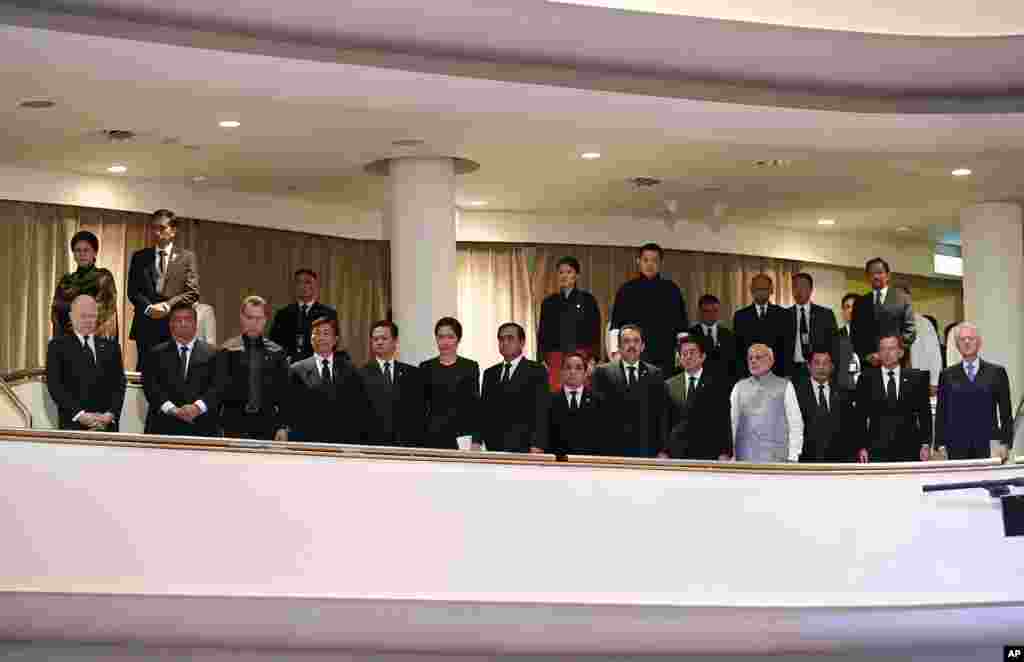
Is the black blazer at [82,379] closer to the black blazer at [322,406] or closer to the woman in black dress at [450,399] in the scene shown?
the black blazer at [322,406]

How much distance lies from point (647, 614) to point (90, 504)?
2868 millimetres

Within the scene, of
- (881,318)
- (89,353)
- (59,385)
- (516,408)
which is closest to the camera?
(59,385)

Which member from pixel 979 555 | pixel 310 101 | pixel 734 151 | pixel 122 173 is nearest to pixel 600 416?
pixel 979 555

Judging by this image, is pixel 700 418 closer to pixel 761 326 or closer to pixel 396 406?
pixel 396 406

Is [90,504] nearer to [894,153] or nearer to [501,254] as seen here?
[894,153]

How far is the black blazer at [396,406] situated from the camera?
1011cm

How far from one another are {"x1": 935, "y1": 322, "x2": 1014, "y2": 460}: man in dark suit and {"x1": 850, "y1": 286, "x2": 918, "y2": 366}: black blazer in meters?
2.16

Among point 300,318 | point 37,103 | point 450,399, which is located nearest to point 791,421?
point 450,399

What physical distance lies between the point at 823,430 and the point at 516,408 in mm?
2067

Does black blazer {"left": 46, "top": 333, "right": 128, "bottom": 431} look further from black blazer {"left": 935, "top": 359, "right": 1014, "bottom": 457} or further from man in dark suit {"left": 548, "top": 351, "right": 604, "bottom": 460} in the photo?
black blazer {"left": 935, "top": 359, "right": 1014, "bottom": 457}

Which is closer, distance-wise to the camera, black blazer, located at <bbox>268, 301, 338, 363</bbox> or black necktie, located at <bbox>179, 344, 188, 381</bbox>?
black necktie, located at <bbox>179, 344, 188, 381</bbox>

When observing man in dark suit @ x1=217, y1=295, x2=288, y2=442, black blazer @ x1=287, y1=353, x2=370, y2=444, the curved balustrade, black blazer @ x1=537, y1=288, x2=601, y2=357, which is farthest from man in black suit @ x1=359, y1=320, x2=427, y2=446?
black blazer @ x1=537, y1=288, x2=601, y2=357

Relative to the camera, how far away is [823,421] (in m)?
10.9

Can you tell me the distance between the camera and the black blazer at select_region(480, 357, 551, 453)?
1010 cm
